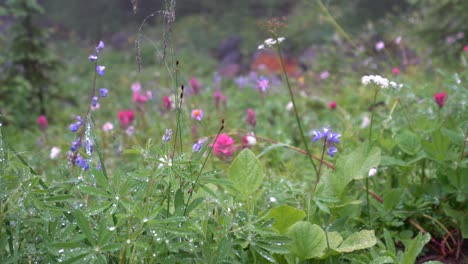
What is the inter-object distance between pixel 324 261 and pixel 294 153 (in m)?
1.26

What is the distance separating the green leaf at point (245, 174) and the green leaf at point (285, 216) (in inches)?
5.0

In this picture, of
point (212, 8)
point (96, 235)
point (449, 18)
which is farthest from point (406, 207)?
point (212, 8)

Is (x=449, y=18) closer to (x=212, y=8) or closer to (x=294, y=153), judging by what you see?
(x=294, y=153)

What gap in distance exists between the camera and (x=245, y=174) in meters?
1.58

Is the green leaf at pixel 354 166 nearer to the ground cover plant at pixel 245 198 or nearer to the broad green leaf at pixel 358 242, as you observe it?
the ground cover plant at pixel 245 198

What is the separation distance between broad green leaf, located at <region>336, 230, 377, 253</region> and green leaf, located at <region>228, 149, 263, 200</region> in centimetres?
32

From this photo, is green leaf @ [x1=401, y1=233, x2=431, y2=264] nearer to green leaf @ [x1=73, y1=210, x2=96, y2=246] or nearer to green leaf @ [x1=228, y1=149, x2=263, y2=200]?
green leaf @ [x1=228, y1=149, x2=263, y2=200]

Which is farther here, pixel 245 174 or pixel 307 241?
pixel 245 174

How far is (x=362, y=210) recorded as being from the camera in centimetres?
187

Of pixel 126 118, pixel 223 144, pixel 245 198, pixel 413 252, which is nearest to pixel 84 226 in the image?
pixel 245 198

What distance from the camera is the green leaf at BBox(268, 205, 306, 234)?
1.45m

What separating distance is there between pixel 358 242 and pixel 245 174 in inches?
15.8

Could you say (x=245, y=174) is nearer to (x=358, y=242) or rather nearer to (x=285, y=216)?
(x=285, y=216)

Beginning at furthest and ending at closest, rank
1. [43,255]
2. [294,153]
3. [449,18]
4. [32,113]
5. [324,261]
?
[32,113], [449,18], [294,153], [324,261], [43,255]
